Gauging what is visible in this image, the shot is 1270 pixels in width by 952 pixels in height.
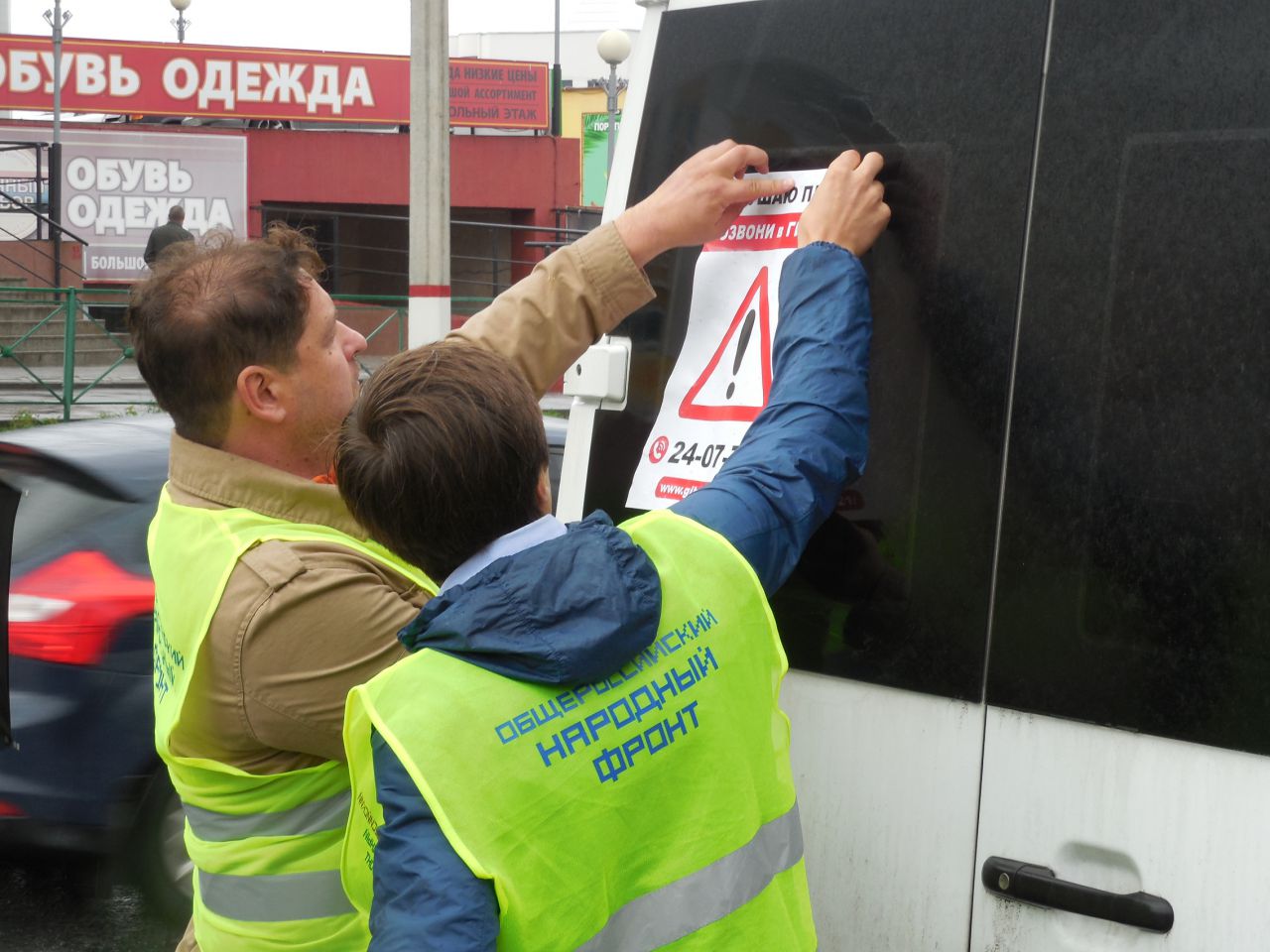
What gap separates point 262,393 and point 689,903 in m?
0.95

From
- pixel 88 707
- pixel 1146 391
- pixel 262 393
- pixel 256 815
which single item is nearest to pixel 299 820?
pixel 256 815

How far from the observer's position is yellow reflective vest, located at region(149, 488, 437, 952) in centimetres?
191

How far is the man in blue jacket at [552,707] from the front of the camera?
1.42 metres

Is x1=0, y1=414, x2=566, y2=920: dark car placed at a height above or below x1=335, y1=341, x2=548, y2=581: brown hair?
below

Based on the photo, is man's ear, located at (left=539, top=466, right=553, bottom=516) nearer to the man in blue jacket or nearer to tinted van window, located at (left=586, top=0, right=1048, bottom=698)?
the man in blue jacket

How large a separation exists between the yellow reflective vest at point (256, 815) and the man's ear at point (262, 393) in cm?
15

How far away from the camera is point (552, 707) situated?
1458 millimetres

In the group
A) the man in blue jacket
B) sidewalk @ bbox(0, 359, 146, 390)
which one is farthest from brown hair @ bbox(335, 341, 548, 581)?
sidewalk @ bbox(0, 359, 146, 390)

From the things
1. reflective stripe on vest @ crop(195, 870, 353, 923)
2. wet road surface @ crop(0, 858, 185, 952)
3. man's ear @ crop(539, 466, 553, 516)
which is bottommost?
wet road surface @ crop(0, 858, 185, 952)

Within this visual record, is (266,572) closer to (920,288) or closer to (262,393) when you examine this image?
(262,393)

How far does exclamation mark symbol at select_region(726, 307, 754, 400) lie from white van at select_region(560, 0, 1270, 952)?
0.25 m

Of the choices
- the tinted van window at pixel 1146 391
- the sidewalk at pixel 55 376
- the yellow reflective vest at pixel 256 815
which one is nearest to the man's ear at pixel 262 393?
the yellow reflective vest at pixel 256 815

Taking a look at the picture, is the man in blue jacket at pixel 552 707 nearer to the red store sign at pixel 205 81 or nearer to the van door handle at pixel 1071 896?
the van door handle at pixel 1071 896

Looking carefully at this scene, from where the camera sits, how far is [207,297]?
198cm
